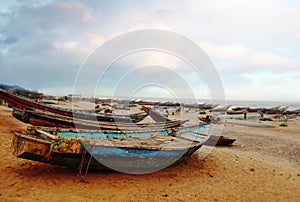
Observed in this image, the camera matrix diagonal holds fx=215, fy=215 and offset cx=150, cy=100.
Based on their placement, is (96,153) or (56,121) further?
(56,121)

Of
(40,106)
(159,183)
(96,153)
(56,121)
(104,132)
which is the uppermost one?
(40,106)

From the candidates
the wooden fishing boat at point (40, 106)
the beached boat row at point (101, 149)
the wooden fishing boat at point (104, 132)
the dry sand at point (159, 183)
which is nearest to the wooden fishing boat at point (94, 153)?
the beached boat row at point (101, 149)

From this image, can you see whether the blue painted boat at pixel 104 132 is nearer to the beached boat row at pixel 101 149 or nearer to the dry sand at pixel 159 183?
the beached boat row at pixel 101 149

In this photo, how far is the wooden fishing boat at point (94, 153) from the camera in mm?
4094

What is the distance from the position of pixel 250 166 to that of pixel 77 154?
16.9ft

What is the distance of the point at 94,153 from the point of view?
14.7 ft

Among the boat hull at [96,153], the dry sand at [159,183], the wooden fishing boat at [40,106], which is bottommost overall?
the dry sand at [159,183]

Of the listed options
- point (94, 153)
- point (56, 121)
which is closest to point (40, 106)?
point (56, 121)

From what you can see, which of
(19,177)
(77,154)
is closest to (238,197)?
(77,154)

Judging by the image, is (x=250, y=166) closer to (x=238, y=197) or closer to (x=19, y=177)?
(x=238, y=197)

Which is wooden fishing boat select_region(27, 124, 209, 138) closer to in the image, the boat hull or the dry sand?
the boat hull

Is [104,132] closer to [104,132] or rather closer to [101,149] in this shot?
[104,132]

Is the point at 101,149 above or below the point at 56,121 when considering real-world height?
below

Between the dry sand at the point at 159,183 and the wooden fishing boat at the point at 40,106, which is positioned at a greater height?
the wooden fishing boat at the point at 40,106
